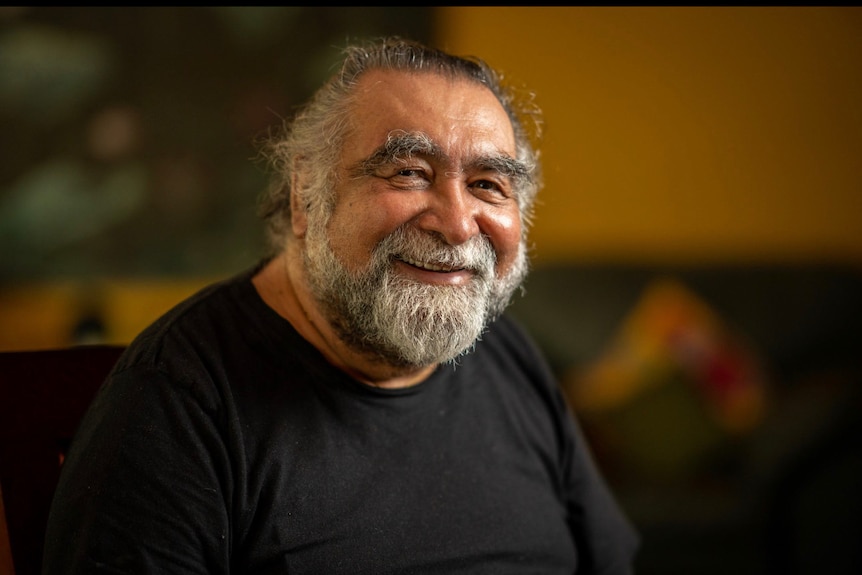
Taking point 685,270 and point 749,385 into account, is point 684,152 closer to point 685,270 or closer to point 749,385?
point 685,270

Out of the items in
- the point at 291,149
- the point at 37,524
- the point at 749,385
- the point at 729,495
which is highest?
the point at 291,149

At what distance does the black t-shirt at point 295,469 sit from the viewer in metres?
1.11

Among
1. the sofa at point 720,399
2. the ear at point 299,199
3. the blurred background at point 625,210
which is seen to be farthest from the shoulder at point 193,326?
the sofa at point 720,399

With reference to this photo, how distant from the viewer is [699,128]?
3.71 metres

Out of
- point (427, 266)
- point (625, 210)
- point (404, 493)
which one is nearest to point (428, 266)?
point (427, 266)

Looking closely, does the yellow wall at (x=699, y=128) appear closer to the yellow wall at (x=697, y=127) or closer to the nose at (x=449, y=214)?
the yellow wall at (x=697, y=127)

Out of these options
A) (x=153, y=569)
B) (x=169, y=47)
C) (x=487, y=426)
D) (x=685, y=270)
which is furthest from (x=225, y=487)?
(x=685, y=270)

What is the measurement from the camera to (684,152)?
3.72 metres

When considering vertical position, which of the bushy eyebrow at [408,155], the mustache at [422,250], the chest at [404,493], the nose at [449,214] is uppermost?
the bushy eyebrow at [408,155]

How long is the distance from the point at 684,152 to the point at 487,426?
2573 mm

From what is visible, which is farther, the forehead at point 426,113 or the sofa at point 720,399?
the sofa at point 720,399

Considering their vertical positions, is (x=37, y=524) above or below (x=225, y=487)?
below

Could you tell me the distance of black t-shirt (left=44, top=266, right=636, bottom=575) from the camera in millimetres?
1105

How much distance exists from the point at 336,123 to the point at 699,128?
107 inches
